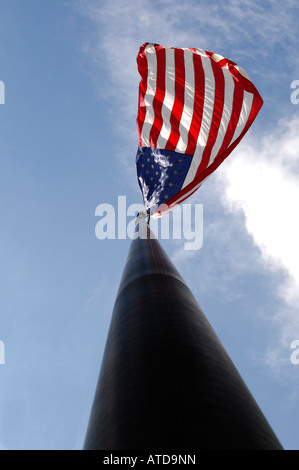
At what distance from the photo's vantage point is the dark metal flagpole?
3500mm

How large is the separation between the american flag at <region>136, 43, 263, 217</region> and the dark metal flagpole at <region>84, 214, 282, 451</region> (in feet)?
37.2

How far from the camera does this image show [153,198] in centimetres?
1678

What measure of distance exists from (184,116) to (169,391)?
1597 centimetres

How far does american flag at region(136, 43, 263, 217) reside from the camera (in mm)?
17156

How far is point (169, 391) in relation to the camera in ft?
13.0

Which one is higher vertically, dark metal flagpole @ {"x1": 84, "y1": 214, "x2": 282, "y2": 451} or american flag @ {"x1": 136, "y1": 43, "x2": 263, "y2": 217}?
american flag @ {"x1": 136, "y1": 43, "x2": 263, "y2": 217}

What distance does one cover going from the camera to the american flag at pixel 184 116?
17.2 meters

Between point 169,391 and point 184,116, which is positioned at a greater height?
Answer: point 184,116

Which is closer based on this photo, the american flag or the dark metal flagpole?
the dark metal flagpole

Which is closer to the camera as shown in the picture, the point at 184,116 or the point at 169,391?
the point at 169,391

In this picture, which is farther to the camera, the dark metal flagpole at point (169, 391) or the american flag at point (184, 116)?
the american flag at point (184, 116)

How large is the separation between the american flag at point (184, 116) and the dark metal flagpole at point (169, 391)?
37.2ft

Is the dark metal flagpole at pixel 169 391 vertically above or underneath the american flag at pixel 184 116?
underneath
